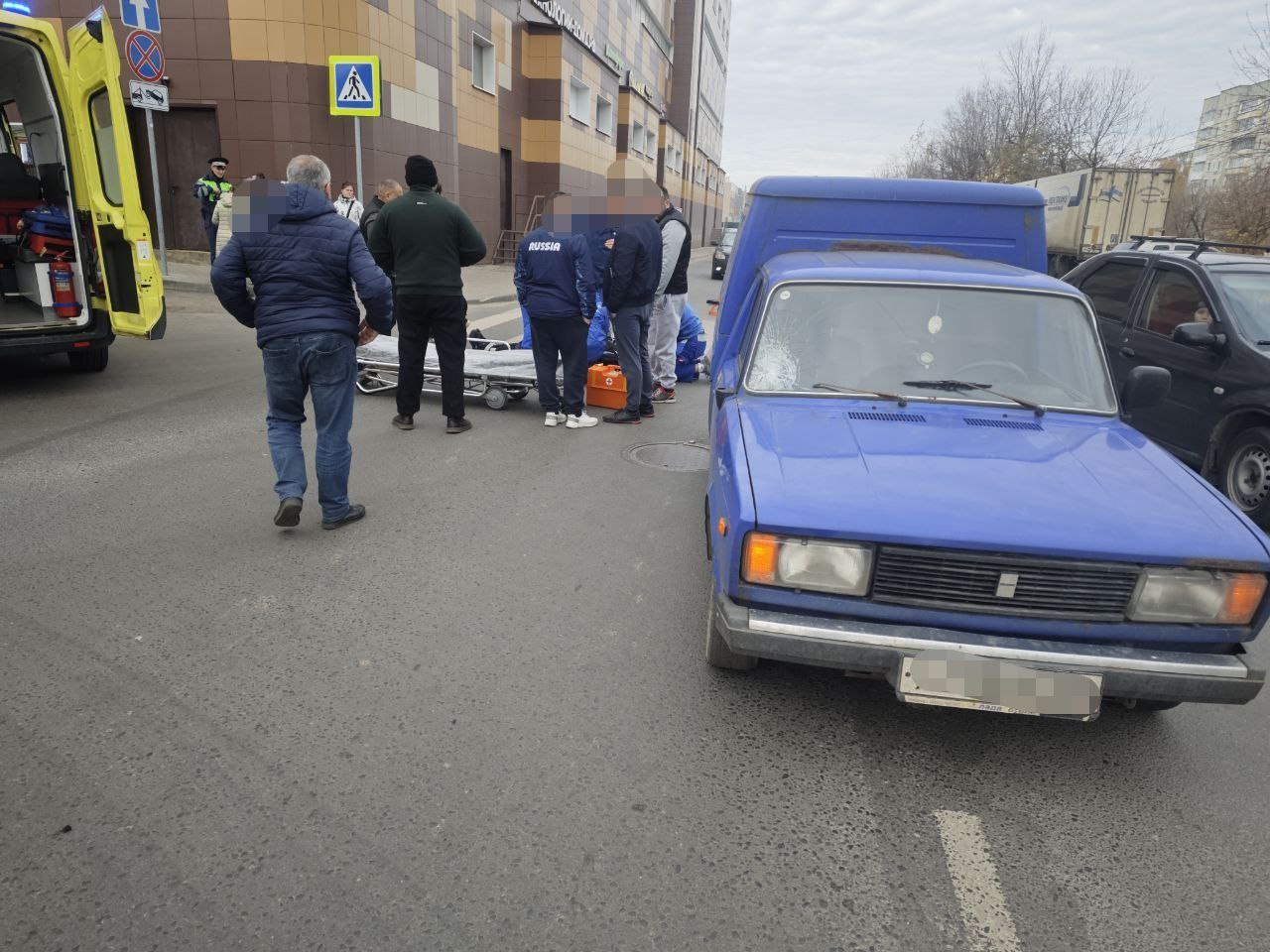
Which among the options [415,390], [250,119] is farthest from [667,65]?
[415,390]

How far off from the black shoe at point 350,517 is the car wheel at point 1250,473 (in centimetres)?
549

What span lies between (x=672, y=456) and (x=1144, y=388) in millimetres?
3432

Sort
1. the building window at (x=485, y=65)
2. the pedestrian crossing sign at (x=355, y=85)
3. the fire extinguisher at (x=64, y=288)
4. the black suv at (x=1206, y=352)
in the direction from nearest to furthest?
the black suv at (x=1206, y=352), the fire extinguisher at (x=64, y=288), the pedestrian crossing sign at (x=355, y=85), the building window at (x=485, y=65)

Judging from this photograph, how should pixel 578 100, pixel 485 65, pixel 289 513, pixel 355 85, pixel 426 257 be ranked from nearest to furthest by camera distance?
pixel 289 513 → pixel 426 257 → pixel 355 85 → pixel 485 65 → pixel 578 100

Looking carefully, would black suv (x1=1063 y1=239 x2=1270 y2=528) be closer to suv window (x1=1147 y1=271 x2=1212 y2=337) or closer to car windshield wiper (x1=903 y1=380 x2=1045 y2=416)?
suv window (x1=1147 y1=271 x2=1212 y2=337)

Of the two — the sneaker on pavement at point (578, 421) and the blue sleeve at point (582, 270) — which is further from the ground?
the blue sleeve at point (582, 270)

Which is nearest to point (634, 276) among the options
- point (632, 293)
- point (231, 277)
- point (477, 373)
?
point (632, 293)

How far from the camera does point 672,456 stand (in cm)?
650

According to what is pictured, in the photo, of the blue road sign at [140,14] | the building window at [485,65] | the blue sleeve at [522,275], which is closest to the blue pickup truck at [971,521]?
the blue sleeve at [522,275]

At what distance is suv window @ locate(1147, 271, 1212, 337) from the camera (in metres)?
6.05

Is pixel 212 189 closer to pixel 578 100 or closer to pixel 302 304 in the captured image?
pixel 302 304

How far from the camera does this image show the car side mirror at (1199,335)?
223 inches

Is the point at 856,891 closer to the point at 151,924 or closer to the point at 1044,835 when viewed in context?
the point at 1044,835

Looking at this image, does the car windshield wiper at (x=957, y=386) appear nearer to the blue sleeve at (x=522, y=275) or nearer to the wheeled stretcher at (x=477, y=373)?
the blue sleeve at (x=522, y=275)
